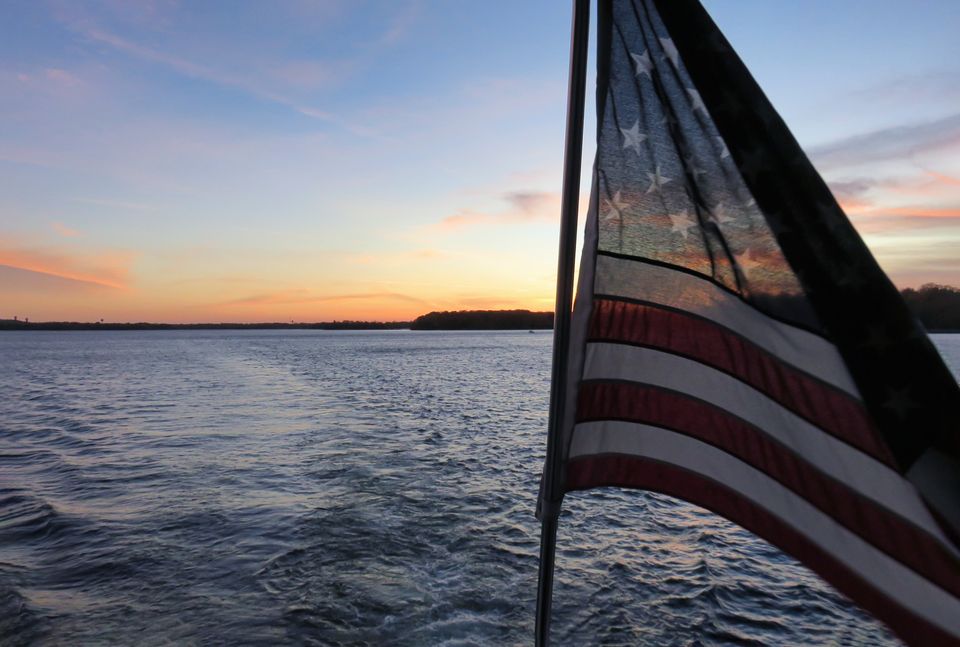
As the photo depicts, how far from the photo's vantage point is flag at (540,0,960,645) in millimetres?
2375

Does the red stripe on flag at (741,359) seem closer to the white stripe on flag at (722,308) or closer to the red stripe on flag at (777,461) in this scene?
the white stripe on flag at (722,308)

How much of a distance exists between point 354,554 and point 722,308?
7883 mm

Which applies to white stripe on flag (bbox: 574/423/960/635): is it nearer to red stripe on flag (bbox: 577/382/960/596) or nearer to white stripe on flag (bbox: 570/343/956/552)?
Answer: red stripe on flag (bbox: 577/382/960/596)

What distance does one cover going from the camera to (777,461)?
2.81 meters

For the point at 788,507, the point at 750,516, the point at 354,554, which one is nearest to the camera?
the point at 788,507

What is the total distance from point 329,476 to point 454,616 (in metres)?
7.77

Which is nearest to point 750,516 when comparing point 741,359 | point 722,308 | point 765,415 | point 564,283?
point 765,415

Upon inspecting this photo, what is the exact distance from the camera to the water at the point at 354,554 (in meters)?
6.95

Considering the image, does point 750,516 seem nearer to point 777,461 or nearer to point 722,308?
point 777,461

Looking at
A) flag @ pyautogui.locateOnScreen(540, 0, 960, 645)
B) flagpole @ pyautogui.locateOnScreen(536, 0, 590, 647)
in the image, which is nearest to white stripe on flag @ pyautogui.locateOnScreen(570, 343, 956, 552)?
flag @ pyautogui.locateOnScreen(540, 0, 960, 645)

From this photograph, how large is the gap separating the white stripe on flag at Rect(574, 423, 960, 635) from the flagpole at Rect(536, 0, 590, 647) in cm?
35

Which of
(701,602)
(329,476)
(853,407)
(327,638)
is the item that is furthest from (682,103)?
(329,476)

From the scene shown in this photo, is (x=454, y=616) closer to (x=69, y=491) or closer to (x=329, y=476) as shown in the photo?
(x=329, y=476)

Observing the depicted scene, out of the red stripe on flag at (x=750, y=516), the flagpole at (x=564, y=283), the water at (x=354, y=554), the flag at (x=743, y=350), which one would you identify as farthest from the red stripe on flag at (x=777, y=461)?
the water at (x=354, y=554)
